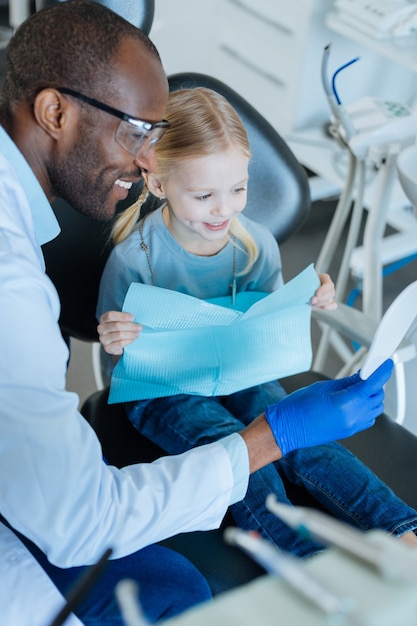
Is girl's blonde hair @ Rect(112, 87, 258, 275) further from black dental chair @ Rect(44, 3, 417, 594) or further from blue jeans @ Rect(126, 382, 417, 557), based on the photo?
blue jeans @ Rect(126, 382, 417, 557)

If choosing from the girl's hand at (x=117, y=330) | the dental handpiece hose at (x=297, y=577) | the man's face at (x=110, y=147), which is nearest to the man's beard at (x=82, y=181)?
the man's face at (x=110, y=147)

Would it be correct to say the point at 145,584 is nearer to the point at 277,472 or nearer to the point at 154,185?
the point at 277,472

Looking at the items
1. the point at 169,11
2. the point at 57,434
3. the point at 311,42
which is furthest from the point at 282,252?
the point at 57,434

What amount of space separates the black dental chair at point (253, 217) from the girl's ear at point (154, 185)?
6cm

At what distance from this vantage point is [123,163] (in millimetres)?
1052

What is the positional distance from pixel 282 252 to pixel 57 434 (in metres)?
1.93

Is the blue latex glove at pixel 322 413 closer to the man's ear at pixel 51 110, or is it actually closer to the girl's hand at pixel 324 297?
the girl's hand at pixel 324 297

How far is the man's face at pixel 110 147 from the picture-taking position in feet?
3.17

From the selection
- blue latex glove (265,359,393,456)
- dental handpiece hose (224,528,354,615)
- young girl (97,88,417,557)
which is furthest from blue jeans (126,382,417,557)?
dental handpiece hose (224,528,354,615)

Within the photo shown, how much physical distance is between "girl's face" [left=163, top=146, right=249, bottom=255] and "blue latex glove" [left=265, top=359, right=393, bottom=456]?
1.15 feet

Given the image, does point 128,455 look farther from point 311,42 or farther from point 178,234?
point 311,42

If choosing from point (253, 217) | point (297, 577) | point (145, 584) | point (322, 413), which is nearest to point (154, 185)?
point (253, 217)

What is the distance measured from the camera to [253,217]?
1.45 m

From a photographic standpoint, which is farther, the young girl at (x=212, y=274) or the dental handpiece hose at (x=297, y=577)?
the young girl at (x=212, y=274)
